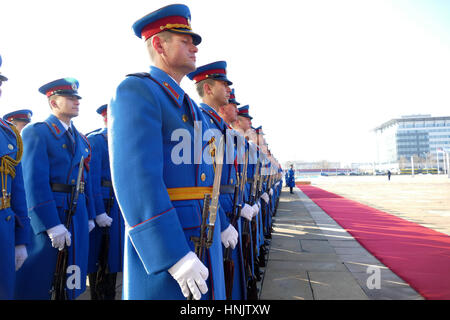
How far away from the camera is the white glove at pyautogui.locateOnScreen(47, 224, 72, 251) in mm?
2596

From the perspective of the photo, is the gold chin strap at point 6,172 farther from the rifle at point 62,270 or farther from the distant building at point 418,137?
the distant building at point 418,137

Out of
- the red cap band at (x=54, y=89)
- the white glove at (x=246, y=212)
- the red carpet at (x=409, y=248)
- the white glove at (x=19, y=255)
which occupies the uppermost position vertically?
the red cap band at (x=54, y=89)

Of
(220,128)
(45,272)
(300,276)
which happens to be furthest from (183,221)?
(300,276)

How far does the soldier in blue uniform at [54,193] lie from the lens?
8.63 feet

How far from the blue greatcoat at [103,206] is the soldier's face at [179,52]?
252 cm

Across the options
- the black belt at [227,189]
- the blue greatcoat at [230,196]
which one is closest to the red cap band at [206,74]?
the blue greatcoat at [230,196]

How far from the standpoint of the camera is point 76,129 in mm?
3242

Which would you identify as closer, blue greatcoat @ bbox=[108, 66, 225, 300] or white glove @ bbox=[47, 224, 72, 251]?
blue greatcoat @ bbox=[108, 66, 225, 300]

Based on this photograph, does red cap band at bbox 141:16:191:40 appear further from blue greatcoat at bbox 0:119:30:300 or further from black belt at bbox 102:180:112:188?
black belt at bbox 102:180:112:188

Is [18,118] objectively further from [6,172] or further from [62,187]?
[6,172]

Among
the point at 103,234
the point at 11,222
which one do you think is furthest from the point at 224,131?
the point at 103,234

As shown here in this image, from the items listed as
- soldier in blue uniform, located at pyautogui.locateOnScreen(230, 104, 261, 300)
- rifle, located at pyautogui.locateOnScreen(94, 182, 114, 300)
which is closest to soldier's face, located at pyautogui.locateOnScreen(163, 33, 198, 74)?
soldier in blue uniform, located at pyautogui.locateOnScreen(230, 104, 261, 300)
